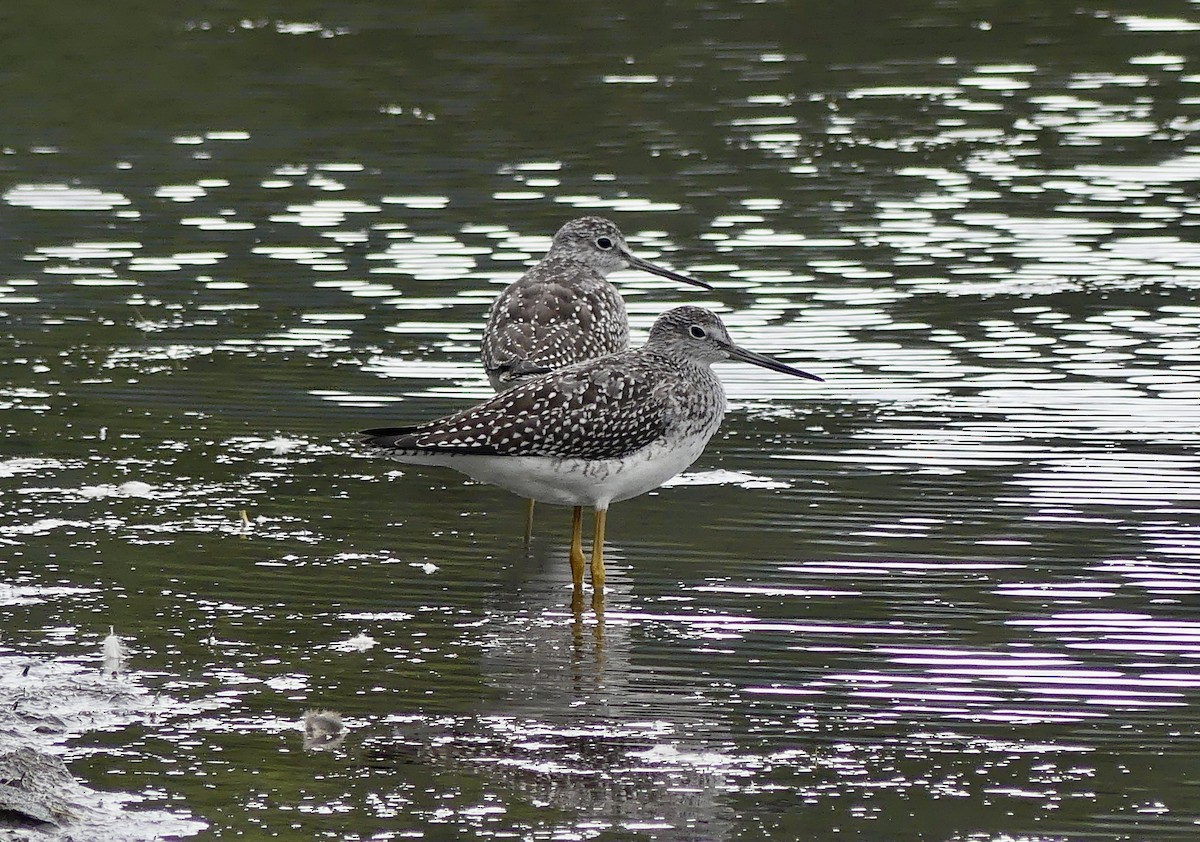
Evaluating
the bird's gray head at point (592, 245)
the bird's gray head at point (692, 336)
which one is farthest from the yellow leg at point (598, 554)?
the bird's gray head at point (592, 245)

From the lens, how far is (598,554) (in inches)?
398

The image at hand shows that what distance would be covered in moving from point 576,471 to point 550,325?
Answer: 6.21 feet

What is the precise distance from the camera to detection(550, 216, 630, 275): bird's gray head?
13.4 meters

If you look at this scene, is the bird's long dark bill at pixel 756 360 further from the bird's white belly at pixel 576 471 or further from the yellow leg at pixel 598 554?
the yellow leg at pixel 598 554

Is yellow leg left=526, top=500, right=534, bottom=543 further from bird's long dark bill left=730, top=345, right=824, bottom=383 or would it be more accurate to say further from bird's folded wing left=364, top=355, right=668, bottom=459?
bird's long dark bill left=730, top=345, right=824, bottom=383

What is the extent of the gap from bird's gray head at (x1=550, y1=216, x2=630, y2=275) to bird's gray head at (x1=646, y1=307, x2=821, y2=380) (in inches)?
102

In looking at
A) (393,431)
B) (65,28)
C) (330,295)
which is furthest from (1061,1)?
(393,431)

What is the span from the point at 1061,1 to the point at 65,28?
12.8 metres

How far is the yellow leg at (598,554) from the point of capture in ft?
33.0

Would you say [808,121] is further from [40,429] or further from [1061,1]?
[40,429]

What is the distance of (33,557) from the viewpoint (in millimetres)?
10367

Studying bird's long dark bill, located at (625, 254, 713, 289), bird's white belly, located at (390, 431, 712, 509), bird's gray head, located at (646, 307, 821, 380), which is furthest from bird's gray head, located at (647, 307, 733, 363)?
bird's long dark bill, located at (625, 254, 713, 289)

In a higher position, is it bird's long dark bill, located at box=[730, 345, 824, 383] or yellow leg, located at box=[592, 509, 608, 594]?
bird's long dark bill, located at box=[730, 345, 824, 383]

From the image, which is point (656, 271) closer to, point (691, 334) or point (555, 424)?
point (691, 334)
